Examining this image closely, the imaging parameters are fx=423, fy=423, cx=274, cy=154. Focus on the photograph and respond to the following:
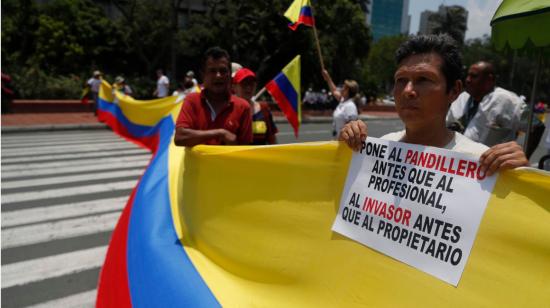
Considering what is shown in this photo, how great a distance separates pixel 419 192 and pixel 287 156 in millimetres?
722

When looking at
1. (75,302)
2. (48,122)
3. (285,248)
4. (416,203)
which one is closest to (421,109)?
(416,203)

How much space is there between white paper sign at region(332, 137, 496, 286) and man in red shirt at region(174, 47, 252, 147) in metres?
1.41

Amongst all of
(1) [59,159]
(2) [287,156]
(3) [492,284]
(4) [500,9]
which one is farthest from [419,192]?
(1) [59,159]

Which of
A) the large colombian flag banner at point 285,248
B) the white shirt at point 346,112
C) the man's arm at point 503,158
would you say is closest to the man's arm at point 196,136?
the large colombian flag banner at point 285,248

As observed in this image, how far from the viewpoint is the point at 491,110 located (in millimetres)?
3760

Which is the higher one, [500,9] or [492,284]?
[500,9]

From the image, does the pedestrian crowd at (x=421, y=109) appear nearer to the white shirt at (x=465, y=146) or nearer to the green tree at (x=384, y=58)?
the white shirt at (x=465, y=146)

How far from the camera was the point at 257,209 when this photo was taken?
2205 mm

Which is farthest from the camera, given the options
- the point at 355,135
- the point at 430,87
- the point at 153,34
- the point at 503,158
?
the point at 153,34

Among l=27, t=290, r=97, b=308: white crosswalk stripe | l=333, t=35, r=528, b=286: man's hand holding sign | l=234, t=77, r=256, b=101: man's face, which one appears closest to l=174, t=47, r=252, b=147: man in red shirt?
l=234, t=77, r=256, b=101: man's face

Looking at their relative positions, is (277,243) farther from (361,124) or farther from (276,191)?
(361,124)

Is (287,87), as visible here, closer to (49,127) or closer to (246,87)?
(246,87)

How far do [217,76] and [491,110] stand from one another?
244 centimetres

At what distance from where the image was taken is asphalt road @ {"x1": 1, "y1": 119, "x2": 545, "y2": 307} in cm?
372
